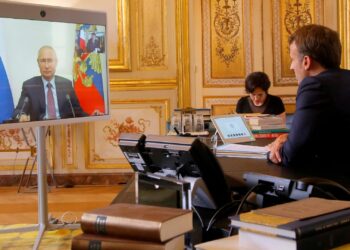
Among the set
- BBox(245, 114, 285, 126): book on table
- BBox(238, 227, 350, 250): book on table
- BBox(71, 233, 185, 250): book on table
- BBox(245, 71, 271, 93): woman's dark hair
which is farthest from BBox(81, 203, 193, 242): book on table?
BBox(245, 71, 271, 93): woman's dark hair

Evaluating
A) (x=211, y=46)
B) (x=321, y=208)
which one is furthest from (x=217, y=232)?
(x=211, y=46)

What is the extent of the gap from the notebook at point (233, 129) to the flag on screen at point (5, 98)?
942mm

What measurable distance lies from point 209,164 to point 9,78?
1137 mm

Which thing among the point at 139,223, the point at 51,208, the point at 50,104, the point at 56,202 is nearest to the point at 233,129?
the point at 50,104

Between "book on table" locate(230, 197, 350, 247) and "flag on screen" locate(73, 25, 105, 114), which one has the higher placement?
"flag on screen" locate(73, 25, 105, 114)

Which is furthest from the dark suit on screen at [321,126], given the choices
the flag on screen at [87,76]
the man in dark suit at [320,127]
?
the flag on screen at [87,76]

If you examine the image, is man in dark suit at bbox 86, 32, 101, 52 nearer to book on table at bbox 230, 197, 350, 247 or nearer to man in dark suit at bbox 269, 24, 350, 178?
man in dark suit at bbox 269, 24, 350, 178

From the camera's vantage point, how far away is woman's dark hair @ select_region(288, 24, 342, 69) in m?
2.05

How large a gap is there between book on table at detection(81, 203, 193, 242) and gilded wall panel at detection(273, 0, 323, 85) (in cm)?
511

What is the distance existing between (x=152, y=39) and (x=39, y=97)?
2841 mm

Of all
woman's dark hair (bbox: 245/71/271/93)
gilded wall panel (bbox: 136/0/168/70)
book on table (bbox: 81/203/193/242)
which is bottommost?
book on table (bbox: 81/203/193/242)

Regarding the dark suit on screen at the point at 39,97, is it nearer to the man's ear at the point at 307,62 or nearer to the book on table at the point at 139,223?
the man's ear at the point at 307,62

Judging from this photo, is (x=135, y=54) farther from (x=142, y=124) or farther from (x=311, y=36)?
(x=311, y=36)

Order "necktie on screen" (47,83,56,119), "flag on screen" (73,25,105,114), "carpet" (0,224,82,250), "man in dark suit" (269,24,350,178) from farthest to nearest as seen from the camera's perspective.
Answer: "carpet" (0,224,82,250), "flag on screen" (73,25,105,114), "necktie on screen" (47,83,56,119), "man in dark suit" (269,24,350,178)
